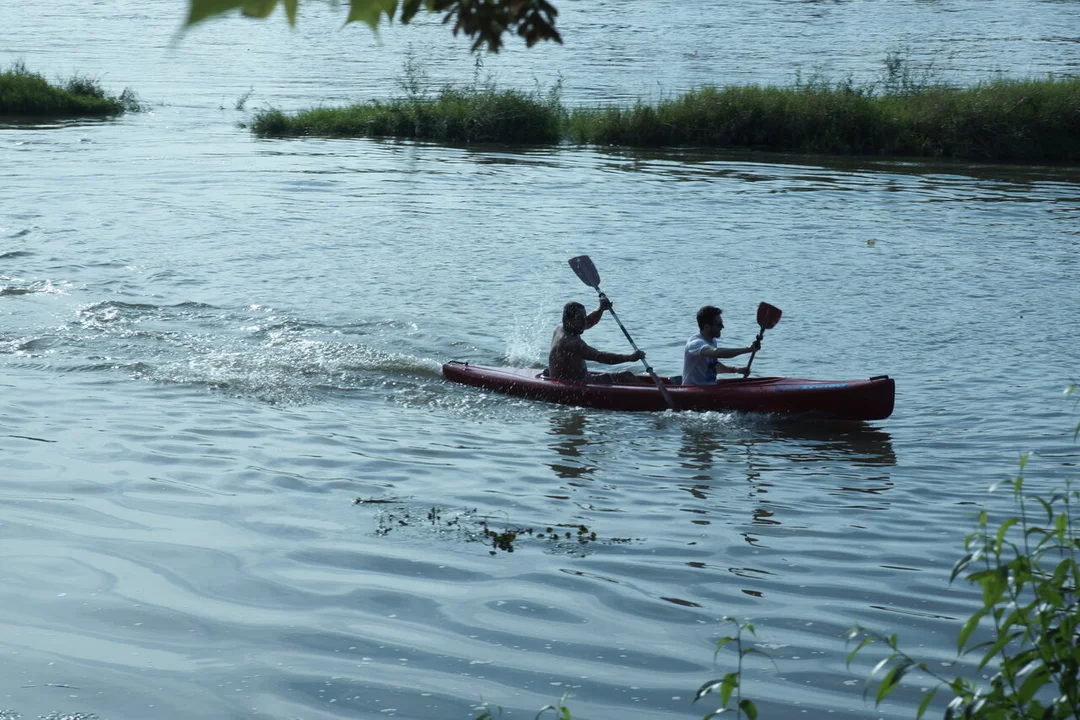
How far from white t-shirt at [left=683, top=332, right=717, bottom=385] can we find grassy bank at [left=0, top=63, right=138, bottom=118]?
81.9 ft

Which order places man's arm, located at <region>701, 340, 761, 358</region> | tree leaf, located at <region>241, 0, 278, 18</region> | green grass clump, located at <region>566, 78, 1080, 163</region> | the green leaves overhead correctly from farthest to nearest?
green grass clump, located at <region>566, 78, 1080, 163</region>
man's arm, located at <region>701, 340, 761, 358</region>
the green leaves overhead
tree leaf, located at <region>241, 0, 278, 18</region>

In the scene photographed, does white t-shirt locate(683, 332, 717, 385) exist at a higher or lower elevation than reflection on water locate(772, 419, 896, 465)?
higher

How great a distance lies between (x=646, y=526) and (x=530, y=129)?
68.6ft

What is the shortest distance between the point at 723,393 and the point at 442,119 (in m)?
19.1

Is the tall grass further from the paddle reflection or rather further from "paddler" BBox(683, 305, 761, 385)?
the paddle reflection

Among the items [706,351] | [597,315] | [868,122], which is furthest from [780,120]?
[706,351]

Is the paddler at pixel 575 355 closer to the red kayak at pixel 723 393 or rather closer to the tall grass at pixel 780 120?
the red kayak at pixel 723 393

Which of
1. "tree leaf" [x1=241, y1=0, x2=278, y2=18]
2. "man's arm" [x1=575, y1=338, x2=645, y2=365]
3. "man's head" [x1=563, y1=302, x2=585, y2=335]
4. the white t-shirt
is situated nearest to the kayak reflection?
the white t-shirt

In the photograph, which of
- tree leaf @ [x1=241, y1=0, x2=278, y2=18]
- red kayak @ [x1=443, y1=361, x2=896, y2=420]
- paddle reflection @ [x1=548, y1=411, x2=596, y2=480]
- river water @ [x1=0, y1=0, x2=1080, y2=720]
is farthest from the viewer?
red kayak @ [x1=443, y1=361, x2=896, y2=420]

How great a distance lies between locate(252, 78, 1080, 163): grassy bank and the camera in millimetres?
24000

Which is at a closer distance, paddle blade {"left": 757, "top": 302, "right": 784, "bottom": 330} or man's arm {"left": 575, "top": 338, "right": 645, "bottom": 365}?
paddle blade {"left": 757, "top": 302, "right": 784, "bottom": 330}

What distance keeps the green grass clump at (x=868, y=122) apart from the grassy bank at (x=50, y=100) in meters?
12.6

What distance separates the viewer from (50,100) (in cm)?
3012

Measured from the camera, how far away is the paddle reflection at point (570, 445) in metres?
8.09
